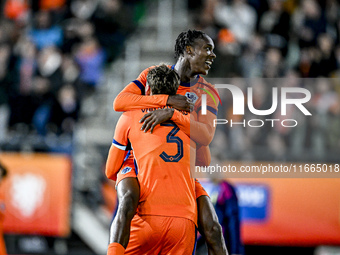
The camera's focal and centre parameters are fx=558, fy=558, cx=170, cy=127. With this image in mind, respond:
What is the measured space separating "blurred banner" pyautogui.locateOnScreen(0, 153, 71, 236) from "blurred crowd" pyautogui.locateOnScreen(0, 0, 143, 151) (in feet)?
1.03

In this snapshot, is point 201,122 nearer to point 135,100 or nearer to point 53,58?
point 135,100

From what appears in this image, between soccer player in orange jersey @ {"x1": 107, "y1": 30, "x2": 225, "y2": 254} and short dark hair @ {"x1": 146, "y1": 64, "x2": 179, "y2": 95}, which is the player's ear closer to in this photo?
soccer player in orange jersey @ {"x1": 107, "y1": 30, "x2": 225, "y2": 254}

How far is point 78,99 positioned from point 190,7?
384 cm

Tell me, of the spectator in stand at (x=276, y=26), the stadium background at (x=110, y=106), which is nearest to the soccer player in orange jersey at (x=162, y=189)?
the stadium background at (x=110, y=106)

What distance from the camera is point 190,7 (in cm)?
1338

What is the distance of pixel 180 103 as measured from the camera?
4855 millimetres

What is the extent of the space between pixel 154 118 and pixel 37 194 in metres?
6.79

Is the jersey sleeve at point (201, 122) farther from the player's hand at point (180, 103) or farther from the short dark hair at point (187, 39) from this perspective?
the short dark hair at point (187, 39)

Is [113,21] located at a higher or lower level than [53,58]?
higher

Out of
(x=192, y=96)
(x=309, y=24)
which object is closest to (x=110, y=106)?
(x=309, y=24)

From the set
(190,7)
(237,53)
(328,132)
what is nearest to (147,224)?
(328,132)

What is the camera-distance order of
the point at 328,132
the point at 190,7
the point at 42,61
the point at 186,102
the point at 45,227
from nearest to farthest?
the point at 186,102 → the point at 328,132 → the point at 45,227 → the point at 42,61 → the point at 190,7

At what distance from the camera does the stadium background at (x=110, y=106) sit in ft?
32.5

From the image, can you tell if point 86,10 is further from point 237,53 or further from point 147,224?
point 147,224
